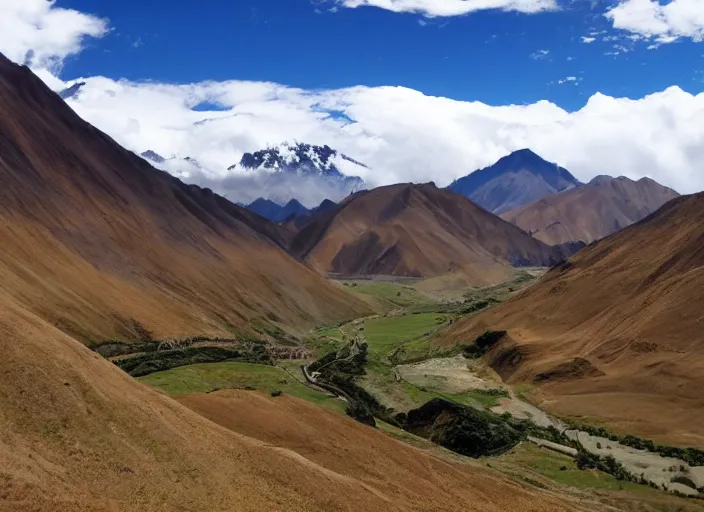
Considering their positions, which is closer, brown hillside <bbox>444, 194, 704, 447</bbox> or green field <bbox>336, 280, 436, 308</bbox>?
brown hillside <bbox>444, 194, 704, 447</bbox>

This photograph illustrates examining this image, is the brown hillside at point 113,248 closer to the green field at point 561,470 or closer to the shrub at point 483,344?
the shrub at point 483,344

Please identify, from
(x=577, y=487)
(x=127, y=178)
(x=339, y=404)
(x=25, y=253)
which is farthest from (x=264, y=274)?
(x=577, y=487)

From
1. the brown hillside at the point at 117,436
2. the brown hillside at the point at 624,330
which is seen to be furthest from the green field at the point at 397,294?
the brown hillside at the point at 117,436

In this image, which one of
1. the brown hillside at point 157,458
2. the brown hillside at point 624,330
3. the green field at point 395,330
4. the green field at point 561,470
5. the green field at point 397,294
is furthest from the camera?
the green field at point 397,294

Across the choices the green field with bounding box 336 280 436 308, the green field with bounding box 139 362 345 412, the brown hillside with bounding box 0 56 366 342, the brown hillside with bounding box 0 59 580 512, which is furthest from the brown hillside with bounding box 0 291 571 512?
the green field with bounding box 336 280 436 308

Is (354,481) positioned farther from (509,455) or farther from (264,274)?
(264,274)

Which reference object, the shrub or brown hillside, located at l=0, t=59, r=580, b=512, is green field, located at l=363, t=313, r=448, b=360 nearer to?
the shrub
